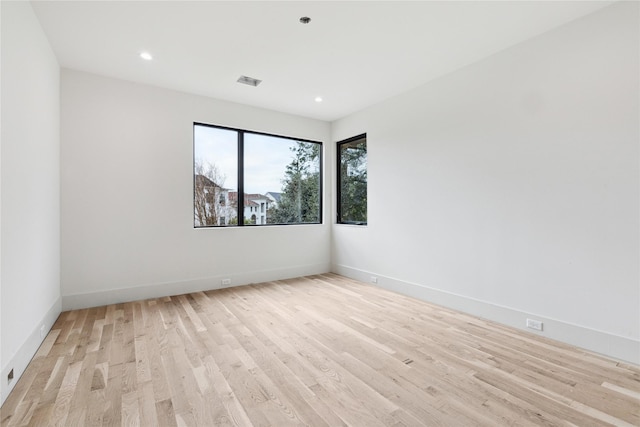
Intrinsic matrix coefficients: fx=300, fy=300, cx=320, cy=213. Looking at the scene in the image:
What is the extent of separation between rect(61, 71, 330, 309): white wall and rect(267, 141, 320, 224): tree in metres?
0.69

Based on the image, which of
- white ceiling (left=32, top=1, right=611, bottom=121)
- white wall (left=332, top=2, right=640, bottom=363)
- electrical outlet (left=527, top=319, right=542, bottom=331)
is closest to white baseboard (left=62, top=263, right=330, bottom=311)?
white wall (left=332, top=2, right=640, bottom=363)

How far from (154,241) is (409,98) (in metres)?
3.87

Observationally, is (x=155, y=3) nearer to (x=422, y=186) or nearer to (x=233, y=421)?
(x=233, y=421)

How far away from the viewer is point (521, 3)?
91.8 inches

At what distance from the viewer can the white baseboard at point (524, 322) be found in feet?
7.61

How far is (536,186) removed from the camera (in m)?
2.80

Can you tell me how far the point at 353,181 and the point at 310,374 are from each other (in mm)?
3527

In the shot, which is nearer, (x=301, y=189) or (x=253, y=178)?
(x=253, y=178)

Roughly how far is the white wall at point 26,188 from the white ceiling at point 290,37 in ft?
1.34

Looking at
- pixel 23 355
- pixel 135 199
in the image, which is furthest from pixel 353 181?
pixel 23 355

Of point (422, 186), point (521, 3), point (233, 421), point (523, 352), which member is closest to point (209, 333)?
point (233, 421)


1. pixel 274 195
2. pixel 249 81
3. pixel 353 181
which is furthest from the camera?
pixel 353 181

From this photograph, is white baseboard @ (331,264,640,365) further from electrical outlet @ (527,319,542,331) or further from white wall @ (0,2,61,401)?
white wall @ (0,2,61,401)

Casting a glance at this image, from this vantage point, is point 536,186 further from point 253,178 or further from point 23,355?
point 23,355
